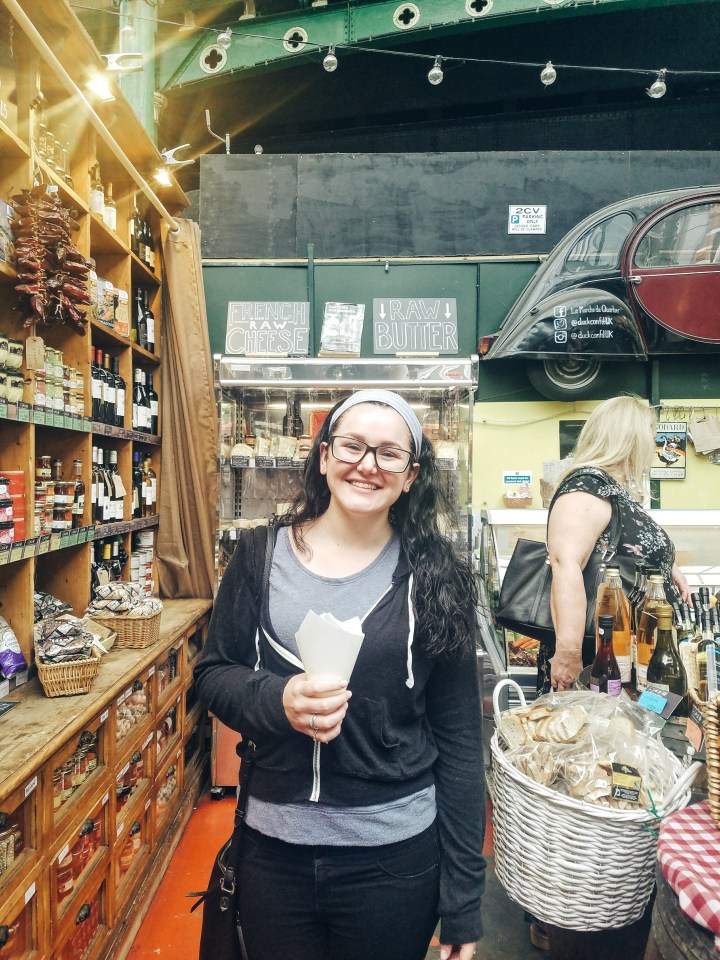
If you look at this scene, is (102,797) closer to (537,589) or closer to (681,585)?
(537,589)

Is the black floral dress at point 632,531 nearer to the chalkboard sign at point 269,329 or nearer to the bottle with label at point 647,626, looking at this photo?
the bottle with label at point 647,626

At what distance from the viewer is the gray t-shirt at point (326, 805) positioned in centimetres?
115

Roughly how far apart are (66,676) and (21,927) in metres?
0.68

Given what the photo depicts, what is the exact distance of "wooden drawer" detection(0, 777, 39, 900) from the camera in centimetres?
147

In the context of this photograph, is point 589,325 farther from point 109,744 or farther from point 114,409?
point 109,744

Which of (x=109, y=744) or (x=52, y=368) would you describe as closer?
(x=109, y=744)

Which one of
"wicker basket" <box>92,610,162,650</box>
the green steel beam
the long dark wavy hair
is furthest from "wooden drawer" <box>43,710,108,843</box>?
the green steel beam

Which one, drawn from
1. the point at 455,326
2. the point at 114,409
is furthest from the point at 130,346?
the point at 455,326

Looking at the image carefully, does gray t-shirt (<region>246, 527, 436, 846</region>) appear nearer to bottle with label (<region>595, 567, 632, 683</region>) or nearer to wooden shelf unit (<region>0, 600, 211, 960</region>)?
wooden shelf unit (<region>0, 600, 211, 960</region>)

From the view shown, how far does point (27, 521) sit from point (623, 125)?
806 cm

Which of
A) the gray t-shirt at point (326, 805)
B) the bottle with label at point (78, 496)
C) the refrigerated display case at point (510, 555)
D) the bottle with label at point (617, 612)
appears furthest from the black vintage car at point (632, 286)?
the gray t-shirt at point (326, 805)

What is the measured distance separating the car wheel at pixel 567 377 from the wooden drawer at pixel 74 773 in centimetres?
337

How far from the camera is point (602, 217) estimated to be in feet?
12.9

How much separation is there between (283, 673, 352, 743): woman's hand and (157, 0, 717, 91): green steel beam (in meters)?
6.52
